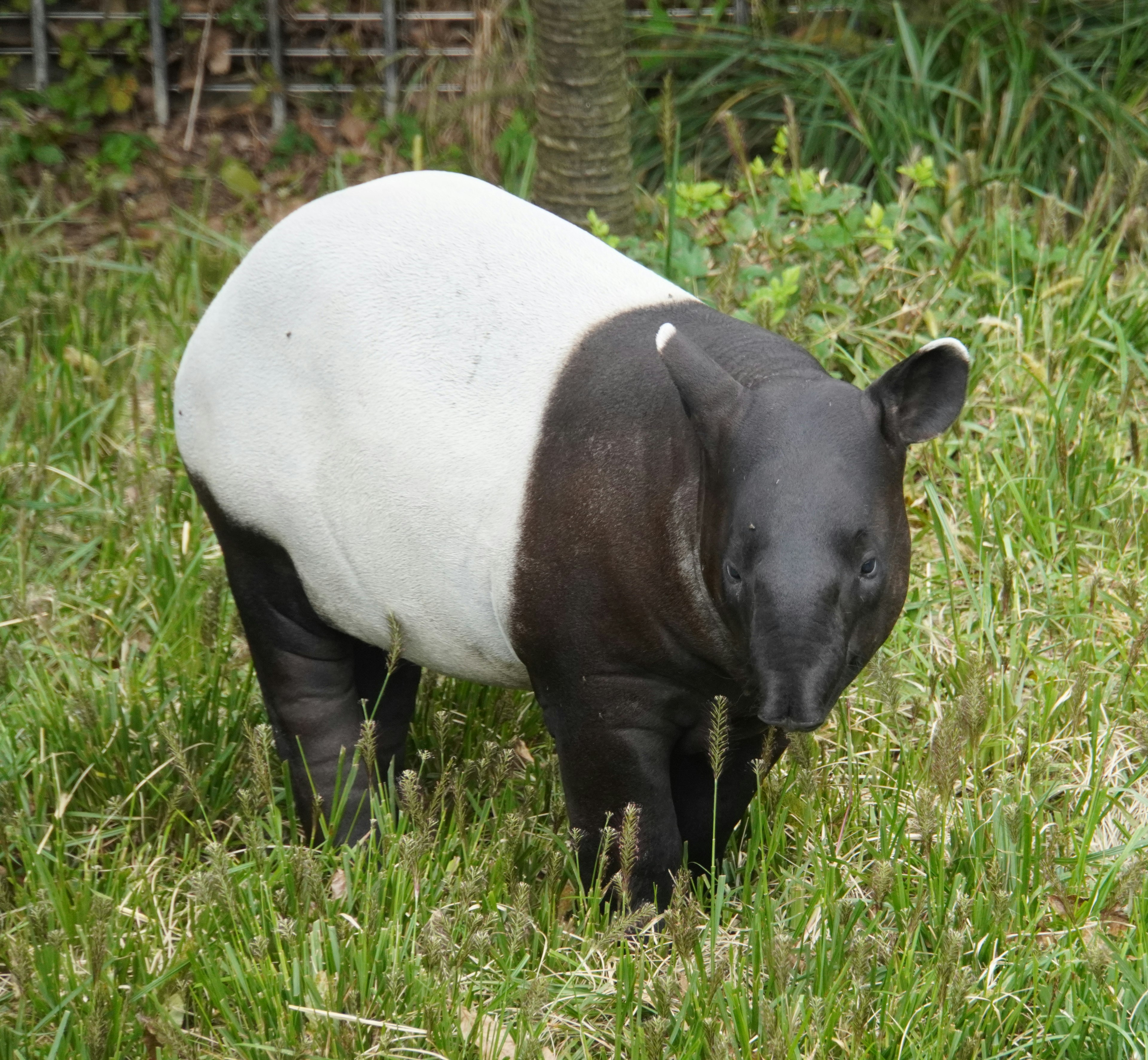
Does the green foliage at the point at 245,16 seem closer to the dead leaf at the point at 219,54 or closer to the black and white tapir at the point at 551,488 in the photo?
the dead leaf at the point at 219,54

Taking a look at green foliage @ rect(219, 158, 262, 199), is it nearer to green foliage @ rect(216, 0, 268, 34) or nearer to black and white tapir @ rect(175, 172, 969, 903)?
green foliage @ rect(216, 0, 268, 34)

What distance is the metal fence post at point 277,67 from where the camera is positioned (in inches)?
295

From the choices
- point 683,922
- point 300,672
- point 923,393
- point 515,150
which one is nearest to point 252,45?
point 515,150

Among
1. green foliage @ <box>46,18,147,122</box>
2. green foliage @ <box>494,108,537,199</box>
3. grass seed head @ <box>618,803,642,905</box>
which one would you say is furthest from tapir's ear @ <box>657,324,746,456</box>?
green foliage @ <box>46,18,147,122</box>

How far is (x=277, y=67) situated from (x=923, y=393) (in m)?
5.97

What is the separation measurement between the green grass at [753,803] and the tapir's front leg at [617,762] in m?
0.13

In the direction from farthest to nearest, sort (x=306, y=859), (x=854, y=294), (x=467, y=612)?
(x=854, y=294)
(x=467, y=612)
(x=306, y=859)

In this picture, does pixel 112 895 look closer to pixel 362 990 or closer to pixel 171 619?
pixel 362 990

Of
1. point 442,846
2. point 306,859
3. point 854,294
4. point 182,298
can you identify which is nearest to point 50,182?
point 182,298

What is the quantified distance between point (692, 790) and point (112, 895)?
122 cm

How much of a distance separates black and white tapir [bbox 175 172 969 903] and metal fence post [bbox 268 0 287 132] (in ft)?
15.4

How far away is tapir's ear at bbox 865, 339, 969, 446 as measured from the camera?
2.38 meters

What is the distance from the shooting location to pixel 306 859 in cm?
248

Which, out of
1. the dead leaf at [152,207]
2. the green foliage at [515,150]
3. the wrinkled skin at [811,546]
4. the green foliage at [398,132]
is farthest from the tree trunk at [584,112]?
the wrinkled skin at [811,546]
